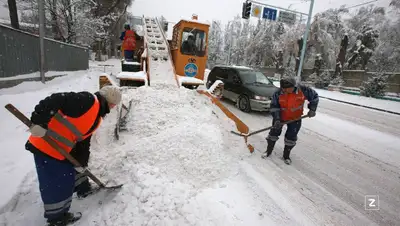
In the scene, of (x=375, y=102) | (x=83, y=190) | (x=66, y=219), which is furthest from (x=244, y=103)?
(x=375, y=102)

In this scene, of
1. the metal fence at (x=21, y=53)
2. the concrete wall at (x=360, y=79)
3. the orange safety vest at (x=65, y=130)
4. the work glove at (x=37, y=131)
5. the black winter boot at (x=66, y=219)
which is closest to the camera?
the work glove at (x=37, y=131)

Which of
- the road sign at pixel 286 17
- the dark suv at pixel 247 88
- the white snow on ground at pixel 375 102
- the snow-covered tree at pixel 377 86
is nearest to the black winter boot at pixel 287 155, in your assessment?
the dark suv at pixel 247 88

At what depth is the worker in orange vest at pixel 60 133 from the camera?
6.31 feet

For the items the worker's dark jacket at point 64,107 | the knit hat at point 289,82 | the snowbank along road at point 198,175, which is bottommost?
the snowbank along road at point 198,175

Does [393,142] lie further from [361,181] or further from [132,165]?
[132,165]

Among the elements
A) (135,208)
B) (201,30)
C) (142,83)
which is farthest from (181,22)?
(135,208)

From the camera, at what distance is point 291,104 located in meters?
4.15

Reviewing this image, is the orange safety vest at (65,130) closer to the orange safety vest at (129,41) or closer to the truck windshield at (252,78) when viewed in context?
the truck windshield at (252,78)

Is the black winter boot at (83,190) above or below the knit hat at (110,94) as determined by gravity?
below

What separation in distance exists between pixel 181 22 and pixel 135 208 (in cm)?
643

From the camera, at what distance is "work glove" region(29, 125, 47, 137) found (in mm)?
1844

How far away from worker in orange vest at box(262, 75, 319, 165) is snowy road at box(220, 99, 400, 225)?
0.51 m

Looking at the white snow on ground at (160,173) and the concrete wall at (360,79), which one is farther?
the concrete wall at (360,79)

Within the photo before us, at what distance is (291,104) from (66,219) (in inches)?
153
